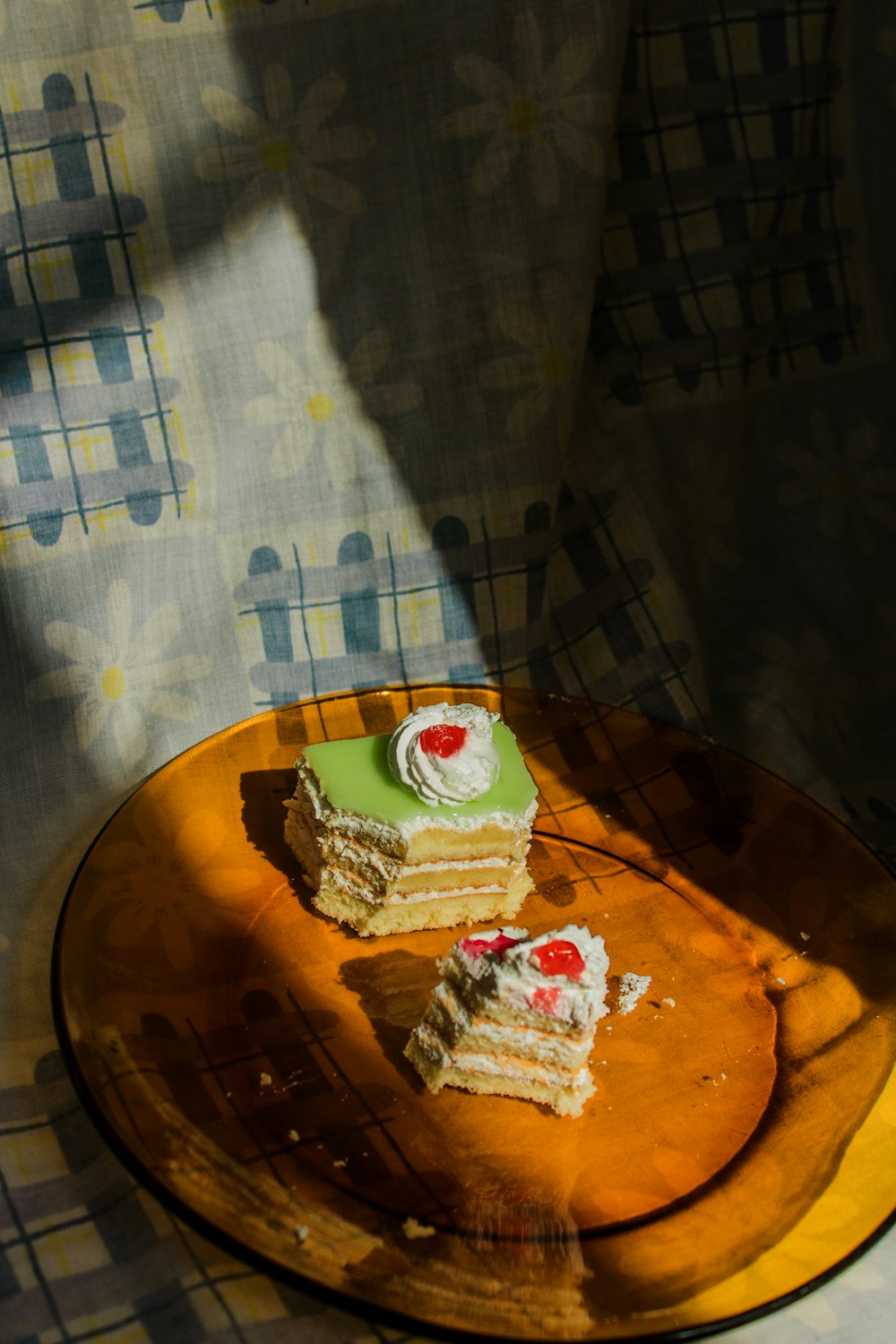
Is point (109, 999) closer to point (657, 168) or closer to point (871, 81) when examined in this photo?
point (657, 168)

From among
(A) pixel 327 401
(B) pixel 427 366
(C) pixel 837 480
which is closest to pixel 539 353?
(B) pixel 427 366

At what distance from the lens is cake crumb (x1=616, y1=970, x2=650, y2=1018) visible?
1873 mm

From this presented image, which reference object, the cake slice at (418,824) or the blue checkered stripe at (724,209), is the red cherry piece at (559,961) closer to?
the cake slice at (418,824)

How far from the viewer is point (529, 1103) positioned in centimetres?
175

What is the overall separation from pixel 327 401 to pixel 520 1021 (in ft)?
4.10

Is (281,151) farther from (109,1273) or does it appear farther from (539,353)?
(109,1273)

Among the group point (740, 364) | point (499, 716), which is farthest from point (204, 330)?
→ point (740, 364)

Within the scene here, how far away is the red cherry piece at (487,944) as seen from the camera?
1754 millimetres

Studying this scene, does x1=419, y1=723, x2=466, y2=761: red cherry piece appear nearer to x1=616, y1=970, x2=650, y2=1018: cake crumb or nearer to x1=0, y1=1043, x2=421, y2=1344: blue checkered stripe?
x1=616, y1=970, x2=650, y2=1018: cake crumb

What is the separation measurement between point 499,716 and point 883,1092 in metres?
0.88

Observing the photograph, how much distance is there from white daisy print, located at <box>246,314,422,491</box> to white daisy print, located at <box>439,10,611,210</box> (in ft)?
1.25

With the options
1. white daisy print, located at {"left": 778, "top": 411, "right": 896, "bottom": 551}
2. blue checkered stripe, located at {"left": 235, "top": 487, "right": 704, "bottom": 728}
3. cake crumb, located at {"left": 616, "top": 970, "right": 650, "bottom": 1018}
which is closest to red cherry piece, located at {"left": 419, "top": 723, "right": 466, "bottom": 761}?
cake crumb, located at {"left": 616, "top": 970, "right": 650, "bottom": 1018}

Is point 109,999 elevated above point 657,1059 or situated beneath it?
elevated above

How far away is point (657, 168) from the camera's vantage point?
103 inches
